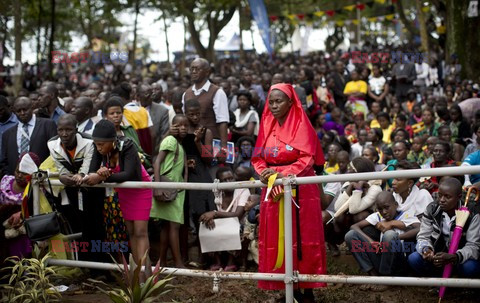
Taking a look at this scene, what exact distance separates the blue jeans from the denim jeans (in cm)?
19

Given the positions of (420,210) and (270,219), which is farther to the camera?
(420,210)

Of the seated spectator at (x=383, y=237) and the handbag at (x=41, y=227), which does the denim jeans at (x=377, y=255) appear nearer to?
the seated spectator at (x=383, y=237)

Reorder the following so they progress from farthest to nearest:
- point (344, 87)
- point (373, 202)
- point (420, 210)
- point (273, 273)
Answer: point (344, 87) → point (373, 202) → point (420, 210) → point (273, 273)

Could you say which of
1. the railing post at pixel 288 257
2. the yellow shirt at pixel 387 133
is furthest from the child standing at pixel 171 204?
the yellow shirt at pixel 387 133

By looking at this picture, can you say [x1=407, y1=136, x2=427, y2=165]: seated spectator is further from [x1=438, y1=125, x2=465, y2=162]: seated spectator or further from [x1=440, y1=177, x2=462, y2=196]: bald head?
[x1=440, y1=177, x2=462, y2=196]: bald head

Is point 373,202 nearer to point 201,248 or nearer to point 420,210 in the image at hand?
point 420,210

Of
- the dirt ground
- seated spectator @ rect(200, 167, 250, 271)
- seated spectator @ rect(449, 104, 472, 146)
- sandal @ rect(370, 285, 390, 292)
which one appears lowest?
the dirt ground

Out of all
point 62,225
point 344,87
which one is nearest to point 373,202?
point 62,225

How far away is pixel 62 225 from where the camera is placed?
24.1 ft

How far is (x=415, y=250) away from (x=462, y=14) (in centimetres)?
1232

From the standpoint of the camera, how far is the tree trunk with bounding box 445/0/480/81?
1775cm

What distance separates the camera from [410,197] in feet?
24.5

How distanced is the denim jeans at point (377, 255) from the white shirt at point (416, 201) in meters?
0.48

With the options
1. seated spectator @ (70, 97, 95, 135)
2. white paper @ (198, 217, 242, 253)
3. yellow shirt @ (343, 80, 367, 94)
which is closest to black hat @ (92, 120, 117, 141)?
white paper @ (198, 217, 242, 253)
